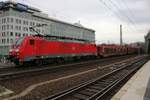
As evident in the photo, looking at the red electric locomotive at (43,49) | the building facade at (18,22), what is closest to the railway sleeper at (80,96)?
the red electric locomotive at (43,49)

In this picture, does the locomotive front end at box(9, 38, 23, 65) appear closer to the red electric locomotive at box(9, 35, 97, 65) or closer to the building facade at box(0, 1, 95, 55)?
the red electric locomotive at box(9, 35, 97, 65)

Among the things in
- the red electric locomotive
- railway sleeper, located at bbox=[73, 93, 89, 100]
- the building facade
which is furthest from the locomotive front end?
the building facade

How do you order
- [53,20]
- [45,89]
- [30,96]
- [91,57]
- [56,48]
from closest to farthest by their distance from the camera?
[30,96] < [45,89] < [56,48] < [91,57] < [53,20]

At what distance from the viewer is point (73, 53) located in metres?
32.0

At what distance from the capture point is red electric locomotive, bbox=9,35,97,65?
21.4 m

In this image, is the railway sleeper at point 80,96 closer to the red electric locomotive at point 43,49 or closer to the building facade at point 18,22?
the red electric locomotive at point 43,49

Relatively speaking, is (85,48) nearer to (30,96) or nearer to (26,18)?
(30,96)

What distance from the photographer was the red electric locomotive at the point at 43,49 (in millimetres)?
21406

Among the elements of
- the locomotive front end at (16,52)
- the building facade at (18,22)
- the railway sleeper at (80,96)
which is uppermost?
the building facade at (18,22)

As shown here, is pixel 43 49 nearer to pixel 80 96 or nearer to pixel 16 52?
pixel 16 52

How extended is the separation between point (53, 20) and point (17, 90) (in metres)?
98.3

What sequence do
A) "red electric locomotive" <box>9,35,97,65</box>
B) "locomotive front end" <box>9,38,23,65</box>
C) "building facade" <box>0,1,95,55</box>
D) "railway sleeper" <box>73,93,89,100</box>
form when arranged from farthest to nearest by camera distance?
"building facade" <box>0,1,95,55</box> < "red electric locomotive" <box>9,35,97,65</box> < "locomotive front end" <box>9,38,23,65</box> < "railway sleeper" <box>73,93,89,100</box>

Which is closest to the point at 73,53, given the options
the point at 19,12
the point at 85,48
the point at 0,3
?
the point at 85,48

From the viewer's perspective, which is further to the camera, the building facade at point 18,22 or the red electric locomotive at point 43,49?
the building facade at point 18,22
